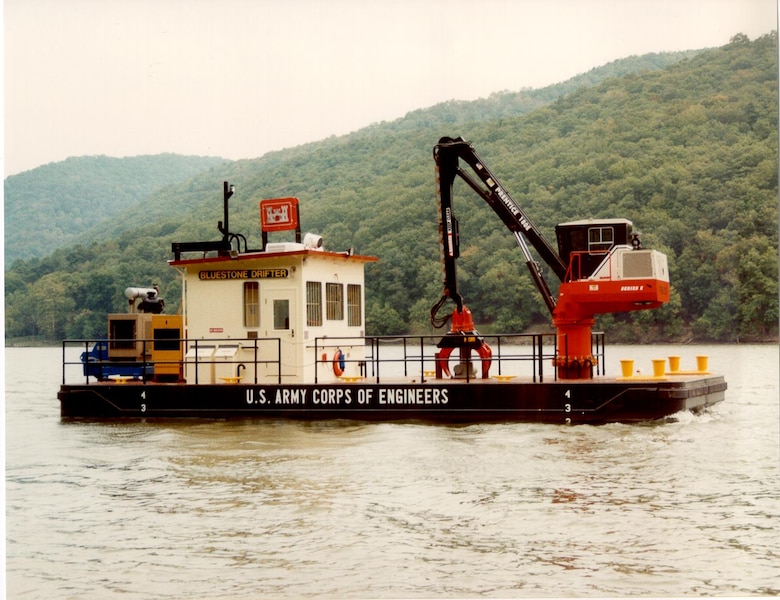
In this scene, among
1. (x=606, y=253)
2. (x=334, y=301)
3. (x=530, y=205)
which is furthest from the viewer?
(x=530, y=205)

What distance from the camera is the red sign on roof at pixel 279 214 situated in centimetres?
1762

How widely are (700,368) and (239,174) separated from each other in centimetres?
2499

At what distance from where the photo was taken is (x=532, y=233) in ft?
58.2

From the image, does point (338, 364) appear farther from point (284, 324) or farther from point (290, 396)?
point (290, 396)

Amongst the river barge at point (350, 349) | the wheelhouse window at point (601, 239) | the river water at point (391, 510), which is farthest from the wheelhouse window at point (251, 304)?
the wheelhouse window at point (601, 239)

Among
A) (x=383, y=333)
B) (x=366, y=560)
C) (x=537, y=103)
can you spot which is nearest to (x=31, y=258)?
(x=383, y=333)

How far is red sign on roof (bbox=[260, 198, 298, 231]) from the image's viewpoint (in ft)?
57.8

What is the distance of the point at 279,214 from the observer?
17.8 meters

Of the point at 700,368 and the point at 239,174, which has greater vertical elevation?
the point at 239,174

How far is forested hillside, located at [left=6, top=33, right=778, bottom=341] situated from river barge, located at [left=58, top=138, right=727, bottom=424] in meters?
11.1

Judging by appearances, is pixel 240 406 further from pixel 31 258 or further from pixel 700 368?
pixel 31 258

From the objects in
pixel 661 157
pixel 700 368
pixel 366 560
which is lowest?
pixel 366 560

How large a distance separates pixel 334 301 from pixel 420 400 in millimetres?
2816

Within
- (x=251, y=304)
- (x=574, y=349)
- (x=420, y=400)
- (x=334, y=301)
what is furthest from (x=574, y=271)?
(x=251, y=304)
